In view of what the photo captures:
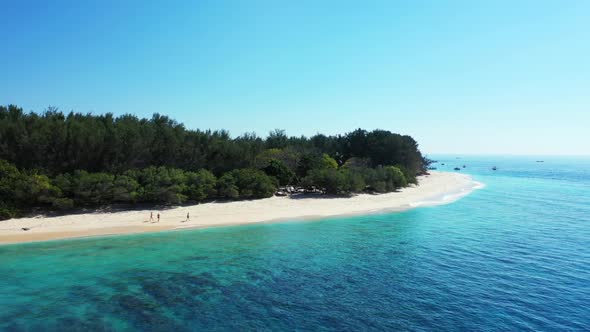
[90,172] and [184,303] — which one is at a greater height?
[90,172]

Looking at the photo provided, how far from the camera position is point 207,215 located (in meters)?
37.5

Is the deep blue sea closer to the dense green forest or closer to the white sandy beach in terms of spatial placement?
the white sandy beach

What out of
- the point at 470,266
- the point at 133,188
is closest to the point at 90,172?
the point at 133,188

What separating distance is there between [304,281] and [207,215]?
66.7 feet

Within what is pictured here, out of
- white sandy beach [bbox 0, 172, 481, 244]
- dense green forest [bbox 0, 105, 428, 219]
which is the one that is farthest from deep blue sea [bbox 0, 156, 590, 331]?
dense green forest [bbox 0, 105, 428, 219]

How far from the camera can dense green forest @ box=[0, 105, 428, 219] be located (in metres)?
33.7

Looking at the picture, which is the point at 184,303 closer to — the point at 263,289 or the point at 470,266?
the point at 263,289

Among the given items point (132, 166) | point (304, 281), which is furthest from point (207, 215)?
point (304, 281)

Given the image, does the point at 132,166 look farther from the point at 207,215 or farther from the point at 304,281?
the point at 304,281

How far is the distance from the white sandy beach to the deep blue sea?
2416 mm

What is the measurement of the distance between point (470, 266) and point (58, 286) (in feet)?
75.4

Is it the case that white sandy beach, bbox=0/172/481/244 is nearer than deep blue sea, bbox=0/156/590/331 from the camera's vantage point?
No

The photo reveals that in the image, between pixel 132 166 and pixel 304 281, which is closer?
pixel 304 281

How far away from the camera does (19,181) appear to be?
104 ft
